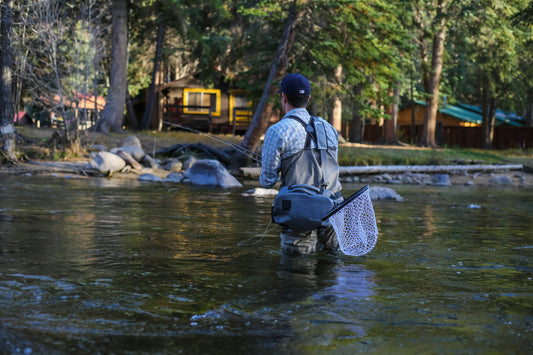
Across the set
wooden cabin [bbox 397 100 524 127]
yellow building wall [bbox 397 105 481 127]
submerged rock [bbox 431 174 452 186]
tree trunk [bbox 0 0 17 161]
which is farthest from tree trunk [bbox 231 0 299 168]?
yellow building wall [bbox 397 105 481 127]

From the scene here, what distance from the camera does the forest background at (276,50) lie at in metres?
21.2

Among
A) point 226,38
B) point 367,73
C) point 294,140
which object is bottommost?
point 294,140

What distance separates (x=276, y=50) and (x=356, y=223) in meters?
17.7

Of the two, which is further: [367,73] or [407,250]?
[367,73]

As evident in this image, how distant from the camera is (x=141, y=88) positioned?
166 ft

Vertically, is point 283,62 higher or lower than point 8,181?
higher

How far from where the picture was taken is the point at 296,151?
6258 millimetres

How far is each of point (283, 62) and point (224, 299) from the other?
1762 cm

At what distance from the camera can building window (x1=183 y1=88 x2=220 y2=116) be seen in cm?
4266

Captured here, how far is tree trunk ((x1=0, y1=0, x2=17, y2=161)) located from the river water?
1010 cm

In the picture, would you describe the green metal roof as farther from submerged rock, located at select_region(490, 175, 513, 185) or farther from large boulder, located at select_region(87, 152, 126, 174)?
large boulder, located at select_region(87, 152, 126, 174)

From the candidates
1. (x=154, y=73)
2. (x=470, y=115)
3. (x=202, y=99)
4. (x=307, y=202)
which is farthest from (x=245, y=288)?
(x=470, y=115)

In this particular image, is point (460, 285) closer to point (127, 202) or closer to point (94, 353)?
point (94, 353)

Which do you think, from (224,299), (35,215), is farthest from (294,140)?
(35,215)
